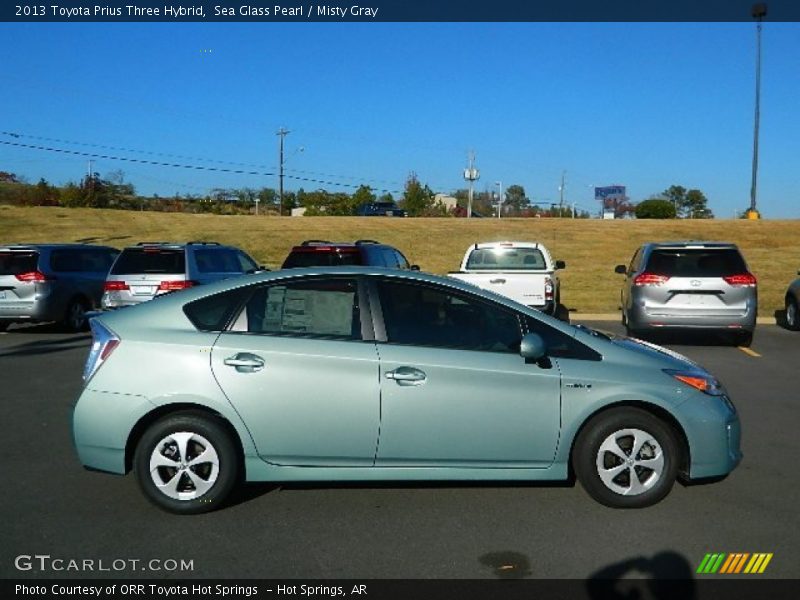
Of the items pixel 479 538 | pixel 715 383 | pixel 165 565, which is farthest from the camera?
pixel 715 383

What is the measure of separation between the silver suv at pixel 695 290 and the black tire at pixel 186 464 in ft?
28.4

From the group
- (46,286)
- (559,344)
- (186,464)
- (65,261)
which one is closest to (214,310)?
(186,464)

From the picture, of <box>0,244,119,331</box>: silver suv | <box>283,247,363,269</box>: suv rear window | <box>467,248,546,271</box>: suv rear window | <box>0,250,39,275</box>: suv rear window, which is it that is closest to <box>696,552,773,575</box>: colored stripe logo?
<box>283,247,363,269</box>: suv rear window

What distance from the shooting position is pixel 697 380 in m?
5.14

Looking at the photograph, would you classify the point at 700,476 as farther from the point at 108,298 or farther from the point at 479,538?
the point at 108,298

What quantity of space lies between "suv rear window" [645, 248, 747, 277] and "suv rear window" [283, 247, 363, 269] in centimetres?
457

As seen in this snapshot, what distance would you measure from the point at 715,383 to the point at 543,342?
50.2 inches

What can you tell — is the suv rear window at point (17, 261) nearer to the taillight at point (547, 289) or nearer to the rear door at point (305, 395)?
the taillight at point (547, 289)

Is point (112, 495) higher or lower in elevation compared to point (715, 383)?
lower

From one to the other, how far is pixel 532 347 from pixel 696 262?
8.27m

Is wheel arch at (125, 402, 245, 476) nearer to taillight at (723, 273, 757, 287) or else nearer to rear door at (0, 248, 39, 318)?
taillight at (723, 273, 757, 287)

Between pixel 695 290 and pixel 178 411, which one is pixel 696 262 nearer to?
pixel 695 290

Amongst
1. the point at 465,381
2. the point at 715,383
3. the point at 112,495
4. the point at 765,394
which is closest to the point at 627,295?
the point at 765,394

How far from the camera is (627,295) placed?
13.2 m
